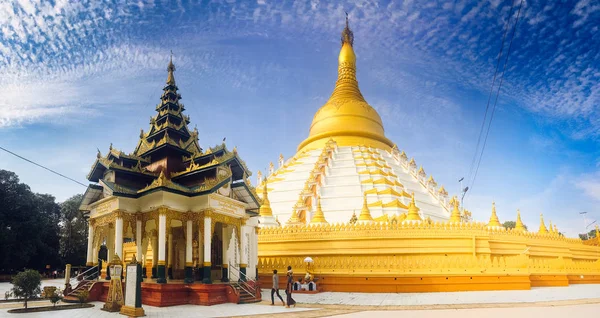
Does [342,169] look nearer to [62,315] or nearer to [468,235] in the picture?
[468,235]

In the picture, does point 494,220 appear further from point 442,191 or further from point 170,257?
point 170,257

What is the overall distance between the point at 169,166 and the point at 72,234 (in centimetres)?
3508

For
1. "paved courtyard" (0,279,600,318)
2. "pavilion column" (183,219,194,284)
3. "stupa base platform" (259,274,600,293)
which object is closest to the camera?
"paved courtyard" (0,279,600,318)

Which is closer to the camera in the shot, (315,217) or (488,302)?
(488,302)

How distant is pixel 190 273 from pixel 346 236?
31.1 ft

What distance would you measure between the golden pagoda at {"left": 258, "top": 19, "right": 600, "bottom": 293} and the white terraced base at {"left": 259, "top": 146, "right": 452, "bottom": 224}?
78 millimetres

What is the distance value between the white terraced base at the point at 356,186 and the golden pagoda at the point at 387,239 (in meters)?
0.08

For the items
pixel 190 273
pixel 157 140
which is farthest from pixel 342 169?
pixel 190 273

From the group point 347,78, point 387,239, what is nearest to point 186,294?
point 387,239

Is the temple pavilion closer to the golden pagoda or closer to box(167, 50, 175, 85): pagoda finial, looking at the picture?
box(167, 50, 175, 85): pagoda finial

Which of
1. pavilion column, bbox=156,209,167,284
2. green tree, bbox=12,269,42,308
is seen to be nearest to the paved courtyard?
green tree, bbox=12,269,42,308

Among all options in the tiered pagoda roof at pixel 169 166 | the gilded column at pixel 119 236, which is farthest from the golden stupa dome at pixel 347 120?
the gilded column at pixel 119 236

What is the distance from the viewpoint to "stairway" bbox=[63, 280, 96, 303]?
1730cm

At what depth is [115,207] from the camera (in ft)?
57.9
